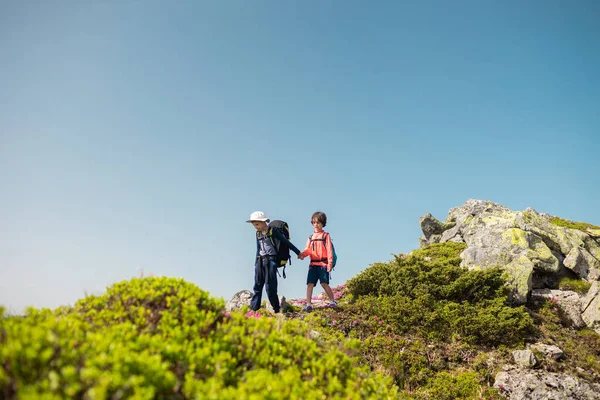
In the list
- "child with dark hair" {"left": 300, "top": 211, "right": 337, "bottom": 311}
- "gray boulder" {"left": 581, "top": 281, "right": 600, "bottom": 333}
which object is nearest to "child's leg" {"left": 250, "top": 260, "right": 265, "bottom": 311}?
"child with dark hair" {"left": 300, "top": 211, "right": 337, "bottom": 311}

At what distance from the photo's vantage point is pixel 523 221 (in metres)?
16.9

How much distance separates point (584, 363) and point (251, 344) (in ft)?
35.7

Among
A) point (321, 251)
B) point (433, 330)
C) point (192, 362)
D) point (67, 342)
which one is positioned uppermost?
point (321, 251)

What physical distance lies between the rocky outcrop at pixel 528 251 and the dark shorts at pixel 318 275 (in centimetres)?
583

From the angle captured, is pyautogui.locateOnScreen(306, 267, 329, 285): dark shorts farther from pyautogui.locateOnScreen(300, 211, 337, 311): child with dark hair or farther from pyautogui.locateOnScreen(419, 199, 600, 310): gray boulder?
pyautogui.locateOnScreen(419, 199, 600, 310): gray boulder

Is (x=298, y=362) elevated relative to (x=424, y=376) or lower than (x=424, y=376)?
elevated

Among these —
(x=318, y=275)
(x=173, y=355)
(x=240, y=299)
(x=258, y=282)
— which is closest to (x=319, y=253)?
(x=318, y=275)

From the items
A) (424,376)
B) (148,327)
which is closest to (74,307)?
(148,327)

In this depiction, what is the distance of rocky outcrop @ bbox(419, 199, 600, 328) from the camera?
13.6m

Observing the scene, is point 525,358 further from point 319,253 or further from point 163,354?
point 163,354

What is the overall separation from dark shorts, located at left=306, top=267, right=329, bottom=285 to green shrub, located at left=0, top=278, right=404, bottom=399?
764 cm

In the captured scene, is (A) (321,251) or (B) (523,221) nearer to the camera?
(A) (321,251)

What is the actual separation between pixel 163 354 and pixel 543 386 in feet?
31.6

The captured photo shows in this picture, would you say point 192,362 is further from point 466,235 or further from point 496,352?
point 466,235
